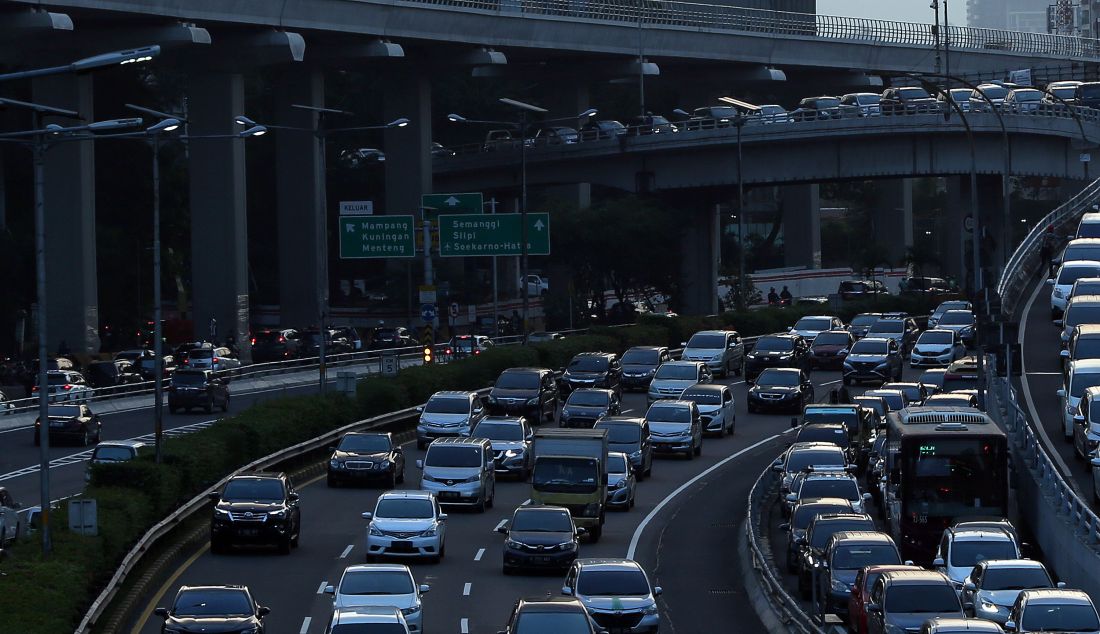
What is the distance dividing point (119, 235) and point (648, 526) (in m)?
60.0


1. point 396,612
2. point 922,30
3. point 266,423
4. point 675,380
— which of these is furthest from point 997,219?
point 396,612

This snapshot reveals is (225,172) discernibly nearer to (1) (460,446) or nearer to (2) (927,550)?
(1) (460,446)

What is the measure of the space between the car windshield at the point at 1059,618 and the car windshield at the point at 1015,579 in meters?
2.52

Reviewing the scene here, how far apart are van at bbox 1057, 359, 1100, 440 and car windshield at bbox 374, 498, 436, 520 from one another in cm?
1507

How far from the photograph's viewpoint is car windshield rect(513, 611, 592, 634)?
25062 millimetres

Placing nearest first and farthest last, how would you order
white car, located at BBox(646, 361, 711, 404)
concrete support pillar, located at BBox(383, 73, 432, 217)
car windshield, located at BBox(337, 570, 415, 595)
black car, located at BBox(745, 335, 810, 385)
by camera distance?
car windshield, located at BBox(337, 570, 415, 595)
white car, located at BBox(646, 361, 711, 404)
black car, located at BBox(745, 335, 810, 385)
concrete support pillar, located at BBox(383, 73, 432, 217)

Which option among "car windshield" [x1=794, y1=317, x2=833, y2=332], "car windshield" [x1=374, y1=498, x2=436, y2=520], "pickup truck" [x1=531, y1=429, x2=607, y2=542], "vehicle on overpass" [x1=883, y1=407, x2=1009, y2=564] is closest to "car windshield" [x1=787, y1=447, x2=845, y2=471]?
"pickup truck" [x1=531, y1=429, x2=607, y2=542]

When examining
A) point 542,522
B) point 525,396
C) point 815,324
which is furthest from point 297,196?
point 542,522

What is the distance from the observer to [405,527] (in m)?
35.4

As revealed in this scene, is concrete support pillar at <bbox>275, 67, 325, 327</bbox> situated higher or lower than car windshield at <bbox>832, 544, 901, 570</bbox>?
higher

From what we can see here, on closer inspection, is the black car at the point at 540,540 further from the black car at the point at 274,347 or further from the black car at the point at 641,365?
the black car at the point at 274,347

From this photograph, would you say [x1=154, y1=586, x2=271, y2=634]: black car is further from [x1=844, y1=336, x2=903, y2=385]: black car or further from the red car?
[x1=844, y1=336, x2=903, y2=385]: black car

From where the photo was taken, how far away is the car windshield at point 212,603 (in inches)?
1043

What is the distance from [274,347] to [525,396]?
30081 mm
